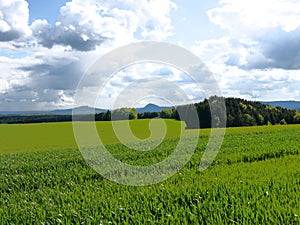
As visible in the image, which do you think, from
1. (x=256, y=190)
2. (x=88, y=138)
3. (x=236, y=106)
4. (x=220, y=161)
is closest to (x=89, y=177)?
(x=88, y=138)

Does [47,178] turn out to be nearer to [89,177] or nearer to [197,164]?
[89,177]

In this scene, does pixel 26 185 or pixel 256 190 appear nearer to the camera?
pixel 256 190

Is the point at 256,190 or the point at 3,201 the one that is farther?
the point at 3,201

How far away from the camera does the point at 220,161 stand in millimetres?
16531

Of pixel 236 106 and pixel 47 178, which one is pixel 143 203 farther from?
pixel 236 106

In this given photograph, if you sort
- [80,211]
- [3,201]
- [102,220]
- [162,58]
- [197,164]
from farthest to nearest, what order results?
[197,164], [162,58], [3,201], [80,211], [102,220]

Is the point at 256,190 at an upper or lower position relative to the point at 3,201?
upper

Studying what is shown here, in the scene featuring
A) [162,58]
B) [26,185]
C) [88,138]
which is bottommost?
[26,185]

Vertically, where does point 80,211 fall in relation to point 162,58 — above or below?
below

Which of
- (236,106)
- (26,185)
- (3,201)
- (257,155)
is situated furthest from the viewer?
(236,106)

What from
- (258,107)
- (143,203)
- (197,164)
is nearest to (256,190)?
(143,203)

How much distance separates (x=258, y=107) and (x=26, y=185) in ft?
261

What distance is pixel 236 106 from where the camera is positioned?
83.4 m

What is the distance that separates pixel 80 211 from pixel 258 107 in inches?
3325
